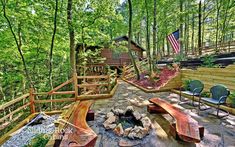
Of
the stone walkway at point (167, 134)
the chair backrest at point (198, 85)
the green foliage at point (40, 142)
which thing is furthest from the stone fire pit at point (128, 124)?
the chair backrest at point (198, 85)

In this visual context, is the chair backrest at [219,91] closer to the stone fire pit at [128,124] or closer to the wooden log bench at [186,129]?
the wooden log bench at [186,129]

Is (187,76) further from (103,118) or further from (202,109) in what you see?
(103,118)

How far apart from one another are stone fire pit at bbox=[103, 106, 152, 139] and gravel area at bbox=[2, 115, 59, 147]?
197 cm

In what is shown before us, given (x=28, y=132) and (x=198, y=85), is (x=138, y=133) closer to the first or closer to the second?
(x=198, y=85)

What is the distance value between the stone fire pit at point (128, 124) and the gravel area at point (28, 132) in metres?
1.97

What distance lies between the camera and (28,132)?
15.3 feet

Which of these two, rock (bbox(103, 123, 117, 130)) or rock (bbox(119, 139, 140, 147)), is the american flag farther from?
rock (bbox(119, 139, 140, 147))

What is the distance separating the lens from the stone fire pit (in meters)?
3.13

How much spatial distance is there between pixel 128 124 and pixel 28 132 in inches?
121

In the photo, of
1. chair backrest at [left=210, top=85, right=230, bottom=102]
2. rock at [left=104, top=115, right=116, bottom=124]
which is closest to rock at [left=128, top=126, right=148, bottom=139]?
rock at [left=104, top=115, right=116, bottom=124]

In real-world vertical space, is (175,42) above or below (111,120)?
above

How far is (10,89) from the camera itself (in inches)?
482

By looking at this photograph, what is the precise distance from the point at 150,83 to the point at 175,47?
294 cm

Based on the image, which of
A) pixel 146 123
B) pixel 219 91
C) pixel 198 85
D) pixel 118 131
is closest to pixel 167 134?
pixel 146 123
